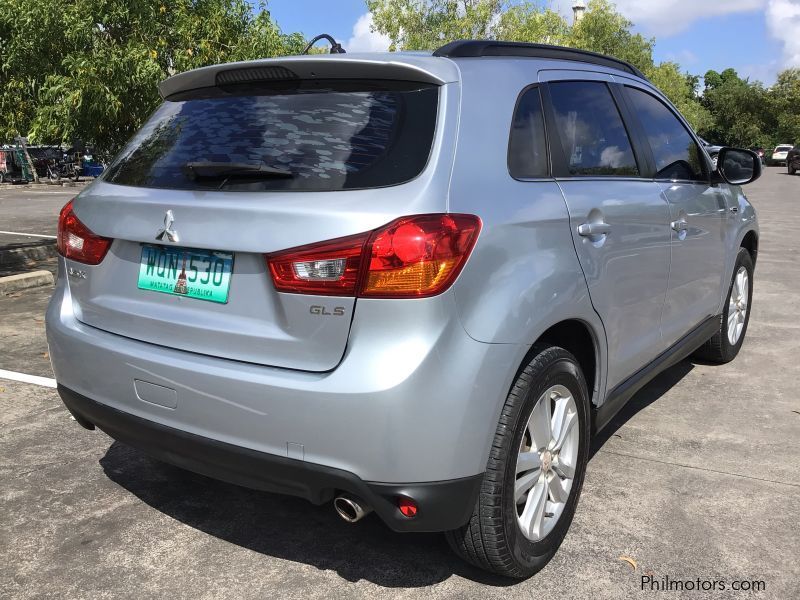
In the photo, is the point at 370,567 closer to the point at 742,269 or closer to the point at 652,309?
the point at 652,309

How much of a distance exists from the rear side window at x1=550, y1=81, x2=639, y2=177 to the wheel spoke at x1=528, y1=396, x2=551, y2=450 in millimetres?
901

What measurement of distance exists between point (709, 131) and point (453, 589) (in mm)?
89157

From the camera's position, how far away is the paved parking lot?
2637 millimetres

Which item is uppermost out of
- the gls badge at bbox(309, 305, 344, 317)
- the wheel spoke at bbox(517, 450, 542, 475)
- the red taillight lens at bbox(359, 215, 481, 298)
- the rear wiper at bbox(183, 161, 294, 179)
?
the rear wiper at bbox(183, 161, 294, 179)

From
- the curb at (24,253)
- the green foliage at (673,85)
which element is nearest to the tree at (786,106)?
the green foliage at (673,85)

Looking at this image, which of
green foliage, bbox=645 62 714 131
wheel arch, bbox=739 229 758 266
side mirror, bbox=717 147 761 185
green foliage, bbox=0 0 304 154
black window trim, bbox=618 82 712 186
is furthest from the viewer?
green foliage, bbox=645 62 714 131

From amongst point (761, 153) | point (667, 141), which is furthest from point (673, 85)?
point (667, 141)

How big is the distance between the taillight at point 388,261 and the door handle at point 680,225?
5.95 ft

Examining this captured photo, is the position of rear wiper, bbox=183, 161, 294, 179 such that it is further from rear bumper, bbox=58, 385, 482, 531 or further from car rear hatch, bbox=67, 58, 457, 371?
rear bumper, bbox=58, 385, 482, 531

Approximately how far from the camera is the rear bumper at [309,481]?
220 cm

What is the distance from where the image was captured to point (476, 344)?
2.20 meters

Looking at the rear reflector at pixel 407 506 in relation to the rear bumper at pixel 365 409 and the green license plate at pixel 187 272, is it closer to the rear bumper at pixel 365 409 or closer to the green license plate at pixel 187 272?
the rear bumper at pixel 365 409

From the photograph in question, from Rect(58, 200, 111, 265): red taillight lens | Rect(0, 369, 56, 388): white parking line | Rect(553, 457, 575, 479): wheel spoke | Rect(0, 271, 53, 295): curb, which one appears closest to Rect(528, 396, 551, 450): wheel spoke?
Rect(553, 457, 575, 479): wheel spoke

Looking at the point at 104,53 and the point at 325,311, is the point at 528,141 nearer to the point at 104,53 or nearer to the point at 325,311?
the point at 325,311
